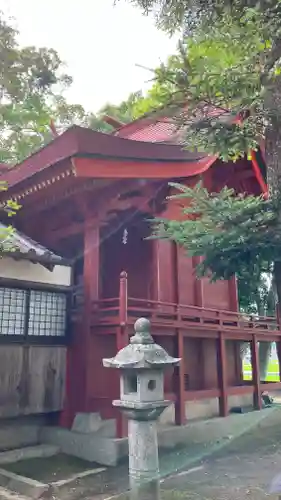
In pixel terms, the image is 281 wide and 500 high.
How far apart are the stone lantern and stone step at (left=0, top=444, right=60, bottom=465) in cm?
346

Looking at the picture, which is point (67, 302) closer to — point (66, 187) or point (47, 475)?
point (66, 187)

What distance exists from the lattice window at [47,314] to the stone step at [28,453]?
2.00 metres

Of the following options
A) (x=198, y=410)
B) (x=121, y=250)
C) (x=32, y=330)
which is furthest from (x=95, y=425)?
(x=121, y=250)

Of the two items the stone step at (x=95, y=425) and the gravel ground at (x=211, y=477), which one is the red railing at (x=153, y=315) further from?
the gravel ground at (x=211, y=477)

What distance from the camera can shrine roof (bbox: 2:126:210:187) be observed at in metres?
7.62

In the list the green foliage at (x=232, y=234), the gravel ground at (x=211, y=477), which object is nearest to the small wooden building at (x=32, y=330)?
the gravel ground at (x=211, y=477)

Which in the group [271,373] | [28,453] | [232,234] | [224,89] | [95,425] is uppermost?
[224,89]

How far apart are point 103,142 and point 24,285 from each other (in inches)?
117

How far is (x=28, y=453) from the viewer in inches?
301

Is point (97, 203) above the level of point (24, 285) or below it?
above

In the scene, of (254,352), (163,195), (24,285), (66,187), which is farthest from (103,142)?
(254,352)

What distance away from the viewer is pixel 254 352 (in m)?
11.9

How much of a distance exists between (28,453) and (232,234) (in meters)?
5.41

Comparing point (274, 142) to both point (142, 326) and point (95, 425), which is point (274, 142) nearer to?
point (142, 326)
